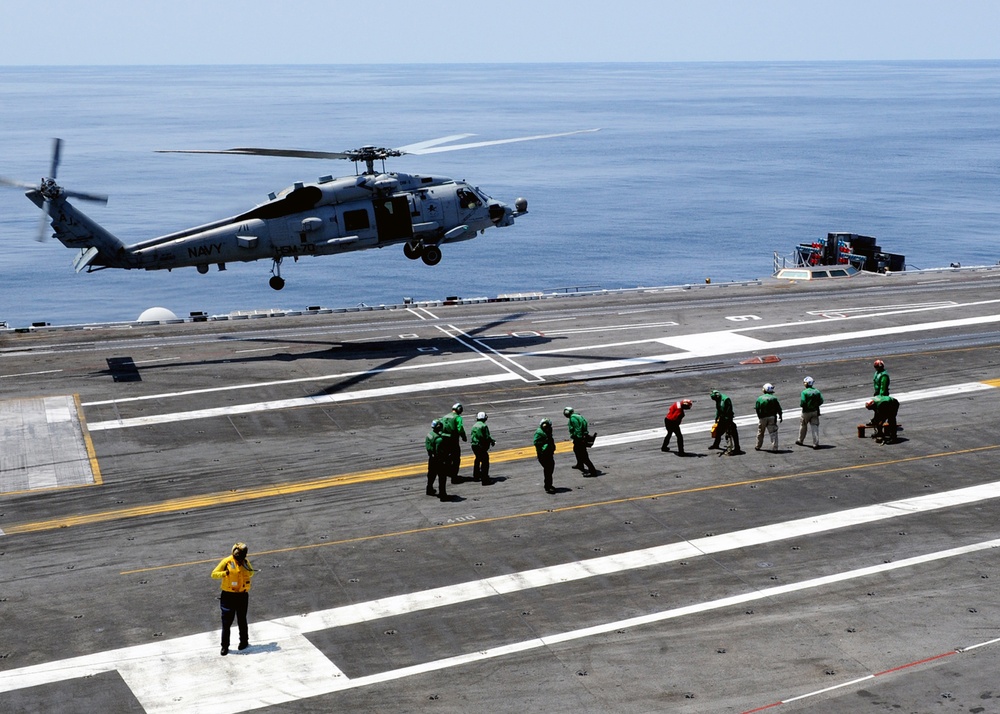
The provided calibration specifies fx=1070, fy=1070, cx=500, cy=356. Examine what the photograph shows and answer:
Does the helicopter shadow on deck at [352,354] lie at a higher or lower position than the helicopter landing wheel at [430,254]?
lower

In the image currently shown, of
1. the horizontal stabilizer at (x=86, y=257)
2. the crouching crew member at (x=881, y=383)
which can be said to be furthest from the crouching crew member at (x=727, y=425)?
the horizontal stabilizer at (x=86, y=257)

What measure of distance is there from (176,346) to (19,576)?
22201mm

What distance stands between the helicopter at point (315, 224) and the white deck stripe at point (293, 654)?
20500 millimetres

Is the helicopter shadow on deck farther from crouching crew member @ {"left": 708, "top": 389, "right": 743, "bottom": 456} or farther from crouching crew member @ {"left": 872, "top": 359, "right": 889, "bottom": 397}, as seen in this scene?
crouching crew member @ {"left": 872, "top": 359, "right": 889, "bottom": 397}

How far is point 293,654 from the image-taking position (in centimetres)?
1717

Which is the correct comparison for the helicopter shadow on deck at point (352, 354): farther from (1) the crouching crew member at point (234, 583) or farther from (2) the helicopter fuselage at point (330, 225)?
(1) the crouching crew member at point (234, 583)

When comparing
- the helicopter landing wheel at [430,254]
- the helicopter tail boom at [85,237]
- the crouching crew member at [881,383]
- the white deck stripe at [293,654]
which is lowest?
the white deck stripe at [293,654]

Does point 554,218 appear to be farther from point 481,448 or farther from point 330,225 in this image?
point 481,448

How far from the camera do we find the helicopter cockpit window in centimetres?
4050

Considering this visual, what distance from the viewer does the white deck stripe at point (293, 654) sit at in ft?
52.4

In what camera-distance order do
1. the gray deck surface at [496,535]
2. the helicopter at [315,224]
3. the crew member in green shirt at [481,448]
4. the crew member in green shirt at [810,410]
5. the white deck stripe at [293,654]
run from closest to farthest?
the white deck stripe at [293,654] < the gray deck surface at [496,535] < the crew member in green shirt at [481,448] < the crew member in green shirt at [810,410] < the helicopter at [315,224]

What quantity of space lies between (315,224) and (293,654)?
947 inches

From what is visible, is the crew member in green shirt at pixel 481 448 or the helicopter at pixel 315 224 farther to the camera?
the helicopter at pixel 315 224

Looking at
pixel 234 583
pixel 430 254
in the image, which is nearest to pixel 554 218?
pixel 430 254
